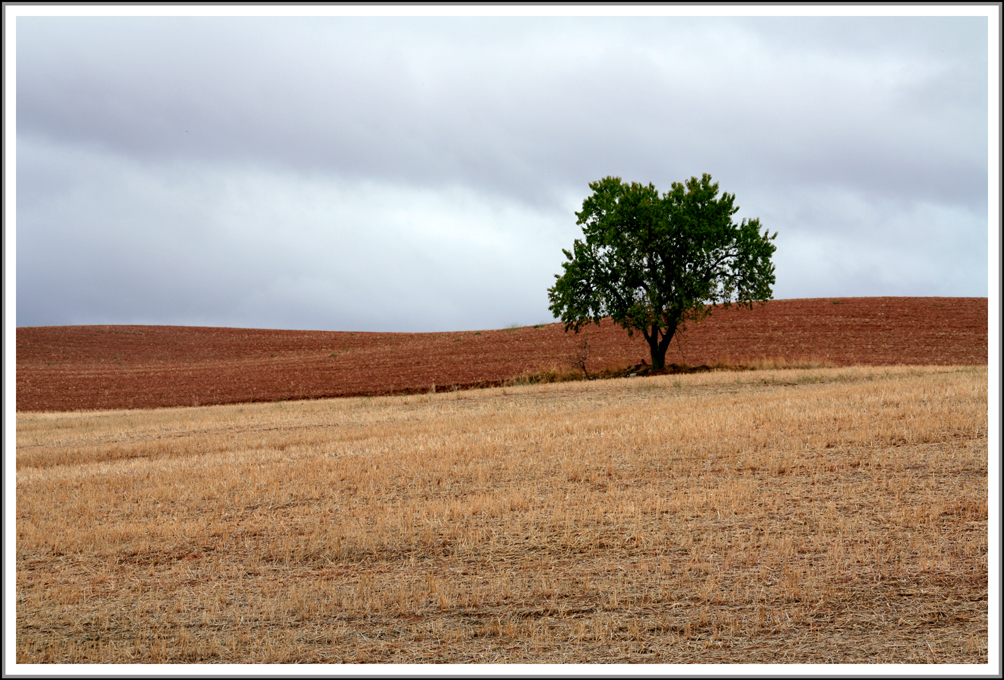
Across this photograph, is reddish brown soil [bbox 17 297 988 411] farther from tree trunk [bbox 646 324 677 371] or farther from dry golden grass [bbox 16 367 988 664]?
dry golden grass [bbox 16 367 988 664]

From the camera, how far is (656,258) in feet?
141

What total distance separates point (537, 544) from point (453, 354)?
46.8 m

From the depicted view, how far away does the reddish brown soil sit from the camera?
4525 cm

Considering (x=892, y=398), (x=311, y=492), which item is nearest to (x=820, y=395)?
(x=892, y=398)

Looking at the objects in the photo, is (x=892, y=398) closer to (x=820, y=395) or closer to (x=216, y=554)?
(x=820, y=395)

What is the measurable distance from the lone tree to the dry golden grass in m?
20.1

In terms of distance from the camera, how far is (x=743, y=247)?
42.3 metres

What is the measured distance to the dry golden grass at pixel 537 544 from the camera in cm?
828

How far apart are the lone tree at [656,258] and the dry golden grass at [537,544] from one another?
66.0ft

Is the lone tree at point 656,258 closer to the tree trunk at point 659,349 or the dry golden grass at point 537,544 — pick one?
the tree trunk at point 659,349

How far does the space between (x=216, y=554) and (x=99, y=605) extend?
2185 millimetres

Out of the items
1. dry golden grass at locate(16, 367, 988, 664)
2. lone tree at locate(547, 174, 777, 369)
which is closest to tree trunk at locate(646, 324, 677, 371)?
lone tree at locate(547, 174, 777, 369)

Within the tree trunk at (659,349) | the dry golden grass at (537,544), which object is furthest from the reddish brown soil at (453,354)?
the dry golden grass at (537,544)

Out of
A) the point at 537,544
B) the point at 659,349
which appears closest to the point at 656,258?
Answer: the point at 659,349
